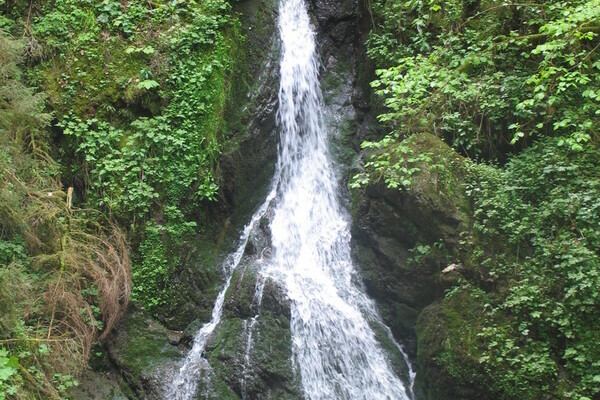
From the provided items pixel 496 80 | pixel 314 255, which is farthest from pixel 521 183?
pixel 314 255

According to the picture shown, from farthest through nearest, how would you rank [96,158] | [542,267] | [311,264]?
1. [311,264]
2. [96,158]
3. [542,267]

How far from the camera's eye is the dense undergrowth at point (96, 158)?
6086mm

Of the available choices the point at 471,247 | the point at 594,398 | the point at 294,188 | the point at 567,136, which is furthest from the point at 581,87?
the point at 294,188

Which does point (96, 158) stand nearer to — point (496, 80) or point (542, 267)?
point (496, 80)

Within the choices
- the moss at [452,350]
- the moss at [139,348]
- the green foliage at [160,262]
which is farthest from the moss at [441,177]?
the moss at [139,348]

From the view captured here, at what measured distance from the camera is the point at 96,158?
25.5 ft

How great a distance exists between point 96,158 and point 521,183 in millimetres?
6148

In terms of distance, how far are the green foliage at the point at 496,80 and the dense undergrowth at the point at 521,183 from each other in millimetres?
22

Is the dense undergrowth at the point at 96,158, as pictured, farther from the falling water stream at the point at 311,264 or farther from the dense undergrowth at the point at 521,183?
the dense undergrowth at the point at 521,183

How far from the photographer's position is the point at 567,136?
6.77 metres

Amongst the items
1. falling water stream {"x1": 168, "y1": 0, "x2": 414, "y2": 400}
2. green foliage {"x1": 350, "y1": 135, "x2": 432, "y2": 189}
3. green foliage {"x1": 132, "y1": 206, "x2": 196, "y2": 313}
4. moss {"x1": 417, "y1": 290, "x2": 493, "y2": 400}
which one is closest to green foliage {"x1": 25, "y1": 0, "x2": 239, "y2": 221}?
green foliage {"x1": 132, "y1": 206, "x2": 196, "y2": 313}

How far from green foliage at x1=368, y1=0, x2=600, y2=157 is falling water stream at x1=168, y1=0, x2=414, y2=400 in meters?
1.89

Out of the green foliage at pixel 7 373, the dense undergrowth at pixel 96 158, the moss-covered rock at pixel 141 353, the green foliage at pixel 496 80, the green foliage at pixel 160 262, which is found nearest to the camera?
the green foliage at pixel 7 373

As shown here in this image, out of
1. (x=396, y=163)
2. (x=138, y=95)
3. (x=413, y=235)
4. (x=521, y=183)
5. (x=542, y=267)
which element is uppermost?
(x=138, y=95)
